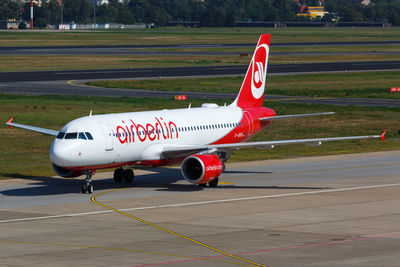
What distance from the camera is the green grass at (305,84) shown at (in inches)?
4178

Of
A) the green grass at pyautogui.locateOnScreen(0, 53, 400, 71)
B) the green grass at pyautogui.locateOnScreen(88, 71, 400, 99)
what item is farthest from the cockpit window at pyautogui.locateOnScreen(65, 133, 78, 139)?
the green grass at pyautogui.locateOnScreen(0, 53, 400, 71)

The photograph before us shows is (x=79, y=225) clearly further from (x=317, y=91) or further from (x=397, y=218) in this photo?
(x=317, y=91)

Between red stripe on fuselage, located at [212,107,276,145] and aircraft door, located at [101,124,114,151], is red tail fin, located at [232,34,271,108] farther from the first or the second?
aircraft door, located at [101,124,114,151]

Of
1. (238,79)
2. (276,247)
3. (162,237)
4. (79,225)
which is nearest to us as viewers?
(276,247)

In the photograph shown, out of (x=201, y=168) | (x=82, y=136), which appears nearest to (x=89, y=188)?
(x=82, y=136)

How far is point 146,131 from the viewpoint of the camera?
45.7 m

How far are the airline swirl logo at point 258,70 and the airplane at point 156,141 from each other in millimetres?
2031

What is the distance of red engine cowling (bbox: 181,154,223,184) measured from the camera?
4456 cm

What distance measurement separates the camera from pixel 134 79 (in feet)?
407

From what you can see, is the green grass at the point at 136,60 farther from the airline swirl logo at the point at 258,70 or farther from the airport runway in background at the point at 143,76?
the airline swirl logo at the point at 258,70

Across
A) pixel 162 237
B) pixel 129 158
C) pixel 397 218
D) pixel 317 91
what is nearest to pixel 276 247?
pixel 162 237

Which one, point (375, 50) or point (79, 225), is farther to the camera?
point (375, 50)

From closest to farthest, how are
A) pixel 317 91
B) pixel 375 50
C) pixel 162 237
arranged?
1. pixel 162 237
2. pixel 317 91
3. pixel 375 50

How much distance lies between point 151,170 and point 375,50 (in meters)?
154
